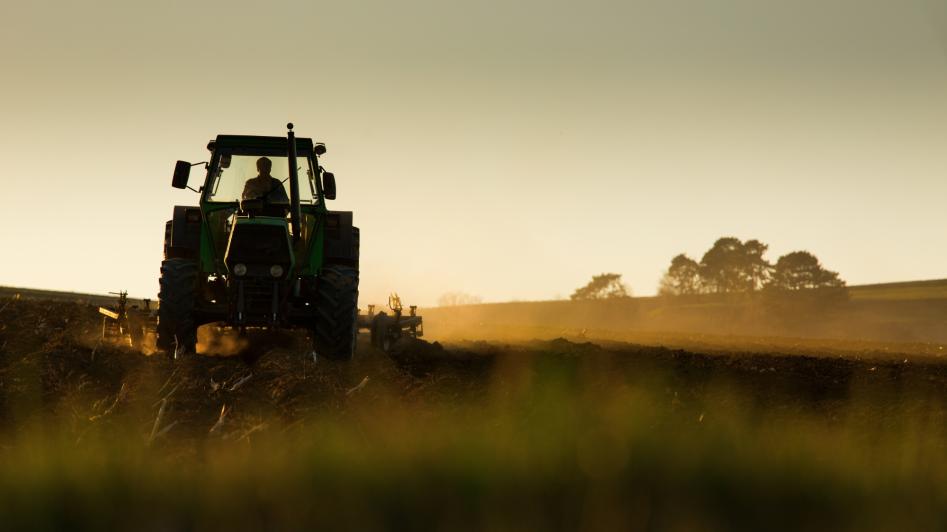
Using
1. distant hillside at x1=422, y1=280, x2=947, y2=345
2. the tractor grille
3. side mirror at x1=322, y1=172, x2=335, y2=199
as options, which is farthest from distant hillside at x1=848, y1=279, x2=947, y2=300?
the tractor grille

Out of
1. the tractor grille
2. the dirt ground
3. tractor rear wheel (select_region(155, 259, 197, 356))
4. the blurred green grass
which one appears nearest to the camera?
the blurred green grass

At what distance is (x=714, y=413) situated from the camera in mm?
10727

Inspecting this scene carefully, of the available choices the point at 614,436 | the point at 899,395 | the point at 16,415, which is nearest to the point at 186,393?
the point at 16,415

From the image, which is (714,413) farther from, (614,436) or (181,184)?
(181,184)

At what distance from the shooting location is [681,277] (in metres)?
67.6

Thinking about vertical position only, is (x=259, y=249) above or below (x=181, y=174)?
below

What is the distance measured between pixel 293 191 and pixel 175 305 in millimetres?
2311

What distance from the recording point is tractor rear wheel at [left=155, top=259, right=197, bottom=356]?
14008mm

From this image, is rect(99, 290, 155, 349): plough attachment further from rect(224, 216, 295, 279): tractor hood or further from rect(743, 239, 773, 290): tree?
rect(743, 239, 773, 290): tree

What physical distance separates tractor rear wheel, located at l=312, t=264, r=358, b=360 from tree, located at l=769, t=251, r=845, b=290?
48.5 m

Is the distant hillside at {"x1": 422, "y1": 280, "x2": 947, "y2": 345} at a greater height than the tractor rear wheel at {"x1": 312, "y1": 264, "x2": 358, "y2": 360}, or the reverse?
the distant hillside at {"x1": 422, "y1": 280, "x2": 947, "y2": 345}

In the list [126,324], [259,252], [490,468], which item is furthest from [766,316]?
[490,468]

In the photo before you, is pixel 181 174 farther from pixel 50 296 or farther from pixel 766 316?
pixel 766 316

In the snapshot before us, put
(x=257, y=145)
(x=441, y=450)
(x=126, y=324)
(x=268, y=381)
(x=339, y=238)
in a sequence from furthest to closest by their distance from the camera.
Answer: (x=126, y=324) < (x=339, y=238) < (x=257, y=145) < (x=268, y=381) < (x=441, y=450)
